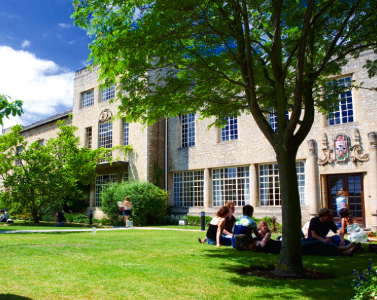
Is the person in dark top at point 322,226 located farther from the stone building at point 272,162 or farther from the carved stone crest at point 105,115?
the carved stone crest at point 105,115

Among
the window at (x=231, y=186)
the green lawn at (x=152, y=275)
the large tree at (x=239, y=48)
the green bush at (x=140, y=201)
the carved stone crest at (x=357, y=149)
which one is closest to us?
the green lawn at (x=152, y=275)

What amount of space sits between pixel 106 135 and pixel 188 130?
711cm

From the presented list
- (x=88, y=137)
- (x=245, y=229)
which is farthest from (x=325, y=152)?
→ (x=88, y=137)

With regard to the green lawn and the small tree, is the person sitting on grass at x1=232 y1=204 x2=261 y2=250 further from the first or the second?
the small tree

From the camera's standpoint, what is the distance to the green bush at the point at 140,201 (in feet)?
68.5

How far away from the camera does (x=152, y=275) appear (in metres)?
5.70

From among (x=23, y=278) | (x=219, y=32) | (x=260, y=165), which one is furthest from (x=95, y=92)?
(x=23, y=278)

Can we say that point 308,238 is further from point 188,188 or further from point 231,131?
point 188,188

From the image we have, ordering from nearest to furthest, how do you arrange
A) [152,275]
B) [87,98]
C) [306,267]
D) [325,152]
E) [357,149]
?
[152,275] < [306,267] < [357,149] < [325,152] < [87,98]

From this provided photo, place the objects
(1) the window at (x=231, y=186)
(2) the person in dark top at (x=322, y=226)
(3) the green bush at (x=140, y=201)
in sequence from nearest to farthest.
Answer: (2) the person in dark top at (x=322, y=226) < (1) the window at (x=231, y=186) < (3) the green bush at (x=140, y=201)

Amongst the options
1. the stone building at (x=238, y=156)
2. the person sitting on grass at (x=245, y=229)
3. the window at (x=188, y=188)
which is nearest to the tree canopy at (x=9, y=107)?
the person sitting on grass at (x=245, y=229)

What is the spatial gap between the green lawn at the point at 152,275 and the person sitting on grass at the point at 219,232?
33.9 inches

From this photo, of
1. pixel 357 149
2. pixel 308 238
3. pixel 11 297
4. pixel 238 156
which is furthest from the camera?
pixel 238 156

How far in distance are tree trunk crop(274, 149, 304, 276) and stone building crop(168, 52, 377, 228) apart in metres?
5.88
